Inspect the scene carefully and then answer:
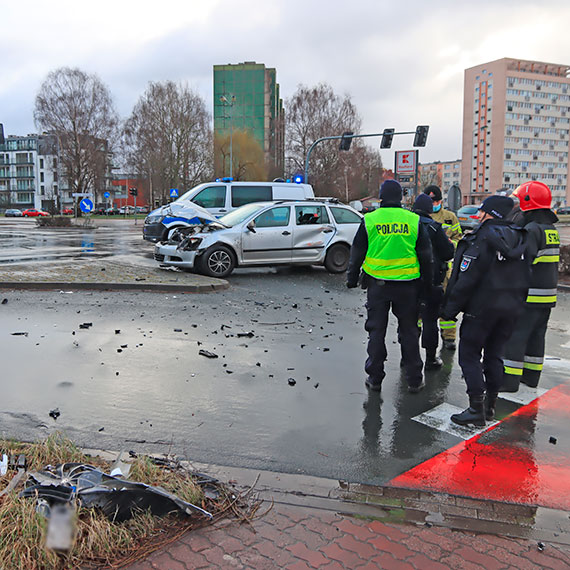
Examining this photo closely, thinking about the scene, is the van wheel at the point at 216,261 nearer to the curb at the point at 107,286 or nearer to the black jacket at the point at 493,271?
the curb at the point at 107,286

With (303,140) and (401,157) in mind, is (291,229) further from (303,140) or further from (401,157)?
(303,140)

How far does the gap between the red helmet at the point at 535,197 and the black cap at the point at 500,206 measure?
959 mm

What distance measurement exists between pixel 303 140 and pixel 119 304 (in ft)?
192

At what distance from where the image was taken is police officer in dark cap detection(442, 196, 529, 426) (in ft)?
13.9

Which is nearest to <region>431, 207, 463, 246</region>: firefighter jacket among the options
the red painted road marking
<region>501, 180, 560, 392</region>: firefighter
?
<region>501, 180, 560, 392</region>: firefighter

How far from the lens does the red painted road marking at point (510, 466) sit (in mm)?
3328

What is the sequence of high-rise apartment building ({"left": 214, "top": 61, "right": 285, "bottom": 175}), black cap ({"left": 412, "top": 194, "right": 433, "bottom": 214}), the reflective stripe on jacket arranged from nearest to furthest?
the reflective stripe on jacket → black cap ({"left": 412, "top": 194, "right": 433, "bottom": 214}) → high-rise apartment building ({"left": 214, "top": 61, "right": 285, "bottom": 175})

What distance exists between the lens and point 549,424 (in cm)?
440

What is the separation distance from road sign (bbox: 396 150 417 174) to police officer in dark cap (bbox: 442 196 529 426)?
52.8ft

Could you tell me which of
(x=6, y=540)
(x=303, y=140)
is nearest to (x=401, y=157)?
(x=6, y=540)

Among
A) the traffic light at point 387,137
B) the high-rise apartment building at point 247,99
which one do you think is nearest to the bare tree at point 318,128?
the high-rise apartment building at point 247,99

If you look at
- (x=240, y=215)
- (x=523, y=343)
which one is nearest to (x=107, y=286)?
(x=240, y=215)

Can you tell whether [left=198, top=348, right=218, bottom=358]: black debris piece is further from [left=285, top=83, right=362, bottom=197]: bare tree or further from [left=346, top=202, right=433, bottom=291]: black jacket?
[left=285, top=83, right=362, bottom=197]: bare tree

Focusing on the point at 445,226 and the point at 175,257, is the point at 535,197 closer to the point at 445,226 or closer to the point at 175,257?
the point at 445,226
